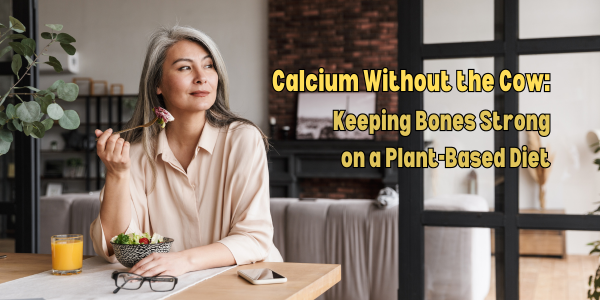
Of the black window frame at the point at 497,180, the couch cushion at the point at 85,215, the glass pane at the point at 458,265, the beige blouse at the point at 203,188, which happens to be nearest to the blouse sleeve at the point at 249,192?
the beige blouse at the point at 203,188

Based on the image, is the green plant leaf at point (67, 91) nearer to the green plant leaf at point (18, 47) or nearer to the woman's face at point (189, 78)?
the green plant leaf at point (18, 47)

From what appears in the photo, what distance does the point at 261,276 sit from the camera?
43.2 inches

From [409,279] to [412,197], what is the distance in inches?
12.3

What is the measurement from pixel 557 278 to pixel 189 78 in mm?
1493

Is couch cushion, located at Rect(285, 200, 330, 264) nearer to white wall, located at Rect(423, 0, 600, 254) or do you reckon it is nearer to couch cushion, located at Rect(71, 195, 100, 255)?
couch cushion, located at Rect(71, 195, 100, 255)

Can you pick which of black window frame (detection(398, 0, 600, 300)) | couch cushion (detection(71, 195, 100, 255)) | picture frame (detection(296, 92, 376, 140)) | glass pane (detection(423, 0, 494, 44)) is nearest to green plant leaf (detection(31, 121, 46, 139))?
black window frame (detection(398, 0, 600, 300))

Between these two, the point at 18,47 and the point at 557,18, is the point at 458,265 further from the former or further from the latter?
the point at 18,47

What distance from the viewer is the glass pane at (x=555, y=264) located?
1979mm

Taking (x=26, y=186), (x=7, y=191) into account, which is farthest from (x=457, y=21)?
(x=7, y=191)

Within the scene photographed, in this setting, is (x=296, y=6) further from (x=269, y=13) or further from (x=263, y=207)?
(x=263, y=207)

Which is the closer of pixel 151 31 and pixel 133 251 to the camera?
pixel 133 251

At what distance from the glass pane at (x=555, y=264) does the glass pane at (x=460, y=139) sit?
0.20 meters

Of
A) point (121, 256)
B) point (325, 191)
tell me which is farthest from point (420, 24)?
point (325, 191)

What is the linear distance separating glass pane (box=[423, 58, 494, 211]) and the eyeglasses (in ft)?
4.16
